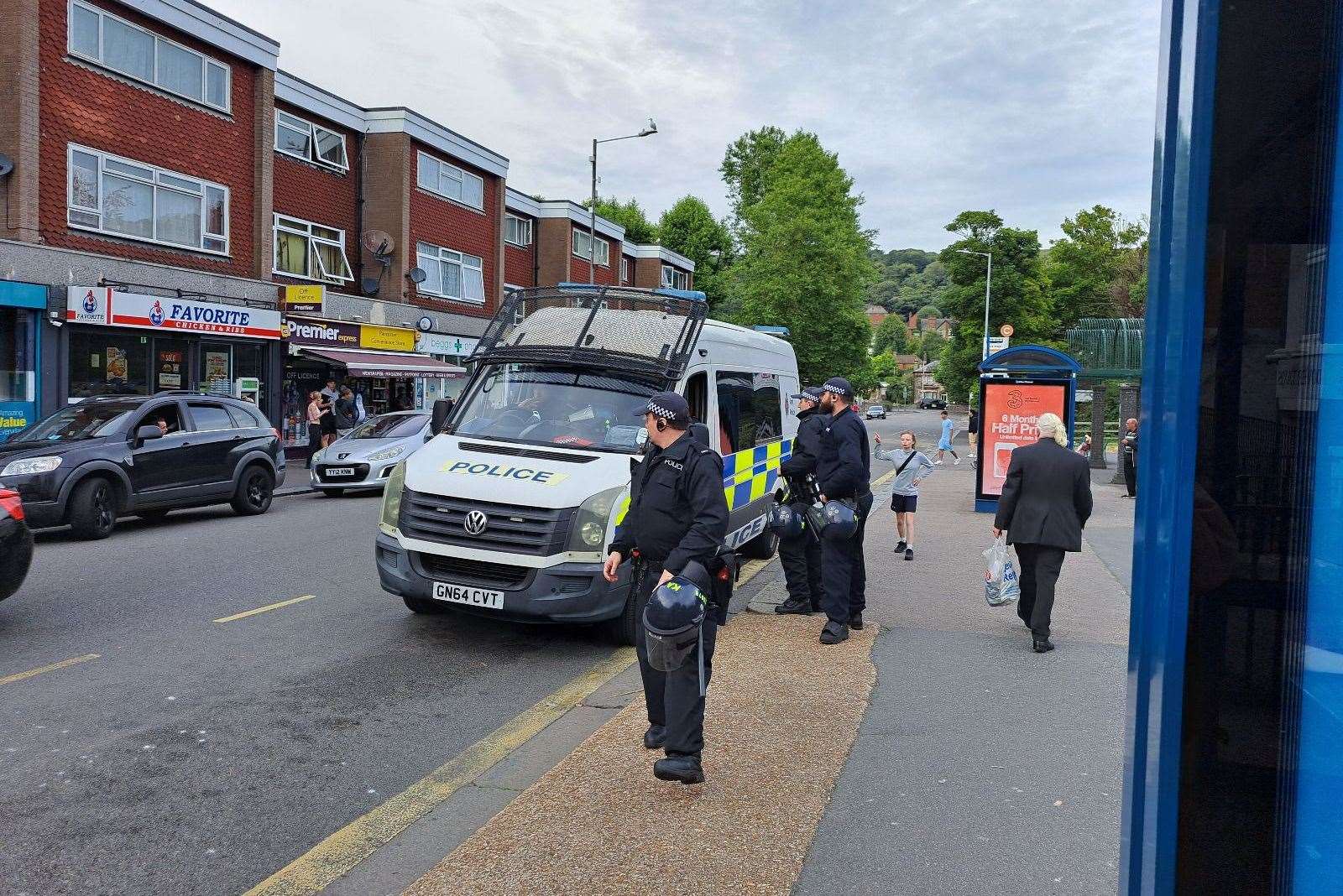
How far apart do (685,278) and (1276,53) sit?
6177 centimetres

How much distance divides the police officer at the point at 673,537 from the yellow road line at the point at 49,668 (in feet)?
12.8

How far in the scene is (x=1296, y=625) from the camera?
1477 millimetres

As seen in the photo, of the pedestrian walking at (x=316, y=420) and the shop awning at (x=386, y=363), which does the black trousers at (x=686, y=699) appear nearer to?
the pedestrian walking at (x=316, y=420)

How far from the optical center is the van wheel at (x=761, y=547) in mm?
11656

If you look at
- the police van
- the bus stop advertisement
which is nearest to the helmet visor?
the police van

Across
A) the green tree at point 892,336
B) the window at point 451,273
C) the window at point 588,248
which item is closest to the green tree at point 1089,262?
the window at point 588,248

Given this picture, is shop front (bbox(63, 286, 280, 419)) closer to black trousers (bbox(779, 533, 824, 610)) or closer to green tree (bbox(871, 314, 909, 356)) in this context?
black trousers (bbox(779, 533, 824, 610))

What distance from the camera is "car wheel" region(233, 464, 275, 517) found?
14430 millimetres

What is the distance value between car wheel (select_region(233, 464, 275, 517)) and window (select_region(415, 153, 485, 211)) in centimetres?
1810

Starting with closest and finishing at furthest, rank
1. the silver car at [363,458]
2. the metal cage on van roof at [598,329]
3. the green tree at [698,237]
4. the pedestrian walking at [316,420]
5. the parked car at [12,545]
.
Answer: the parked car at [12,545], the metal cage on van roof at [598,329], the silver car at [363,458], the pedestrian walking at [316,420], the green tree at [698,237]

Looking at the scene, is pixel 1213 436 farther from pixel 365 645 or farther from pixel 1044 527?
pixel 365 645

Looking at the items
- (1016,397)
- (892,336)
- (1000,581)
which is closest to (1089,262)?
(1016,397)

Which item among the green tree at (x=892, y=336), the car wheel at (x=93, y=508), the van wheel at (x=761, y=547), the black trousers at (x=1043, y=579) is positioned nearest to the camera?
the black trousers at (x=1043, y=579)

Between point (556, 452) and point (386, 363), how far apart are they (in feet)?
66.9
